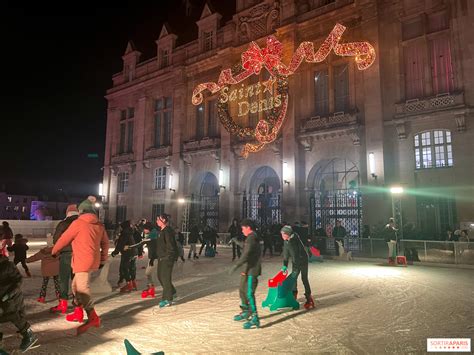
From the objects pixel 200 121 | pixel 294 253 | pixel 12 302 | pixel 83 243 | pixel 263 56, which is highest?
pixel 263 56

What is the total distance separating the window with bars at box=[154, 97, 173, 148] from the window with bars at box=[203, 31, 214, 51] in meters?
5.56

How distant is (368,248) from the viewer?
16.4m

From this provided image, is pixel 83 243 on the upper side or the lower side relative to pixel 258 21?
lower

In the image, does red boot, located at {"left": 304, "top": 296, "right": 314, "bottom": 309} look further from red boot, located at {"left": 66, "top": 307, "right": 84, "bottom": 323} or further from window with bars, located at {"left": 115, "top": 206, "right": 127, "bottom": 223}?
window with bars, located at {"left": 115, "top": 206, "right": 127, "bottom": 223}

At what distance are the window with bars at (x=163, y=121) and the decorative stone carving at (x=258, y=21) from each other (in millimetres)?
9261

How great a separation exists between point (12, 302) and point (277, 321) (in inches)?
173

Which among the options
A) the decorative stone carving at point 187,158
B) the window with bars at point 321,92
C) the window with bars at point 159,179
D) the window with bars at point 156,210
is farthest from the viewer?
the window with bars at point 159,179

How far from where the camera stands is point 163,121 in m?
31.9

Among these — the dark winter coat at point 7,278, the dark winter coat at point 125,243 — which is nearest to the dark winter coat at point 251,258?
the dark winter coat at point 7,278

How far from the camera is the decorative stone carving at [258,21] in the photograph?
24.9 m

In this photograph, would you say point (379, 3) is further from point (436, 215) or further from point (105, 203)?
point (105, 203)

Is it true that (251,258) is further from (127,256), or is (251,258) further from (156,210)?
(156,210)

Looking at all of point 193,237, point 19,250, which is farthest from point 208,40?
point 19,250

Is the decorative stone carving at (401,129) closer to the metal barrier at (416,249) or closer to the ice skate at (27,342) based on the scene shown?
the metal barrier at (416,249)
